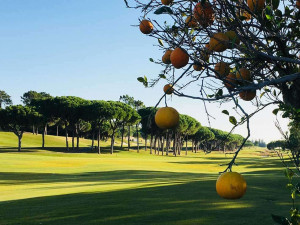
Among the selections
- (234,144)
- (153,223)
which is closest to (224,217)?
(153,223)

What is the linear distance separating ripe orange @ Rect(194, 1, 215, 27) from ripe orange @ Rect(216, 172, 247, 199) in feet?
3.74

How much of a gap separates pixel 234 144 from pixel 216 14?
558ft

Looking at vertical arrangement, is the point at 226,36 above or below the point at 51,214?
above

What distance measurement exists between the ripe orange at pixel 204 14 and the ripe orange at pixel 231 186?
114 centimetres

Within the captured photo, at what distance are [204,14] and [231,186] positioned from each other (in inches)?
50.7

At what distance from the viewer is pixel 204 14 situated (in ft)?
8.05

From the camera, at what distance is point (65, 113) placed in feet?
209

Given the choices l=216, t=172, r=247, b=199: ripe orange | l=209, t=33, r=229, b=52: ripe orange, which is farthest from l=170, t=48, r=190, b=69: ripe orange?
l=216, t=172, r=247, b=199: ripe orange

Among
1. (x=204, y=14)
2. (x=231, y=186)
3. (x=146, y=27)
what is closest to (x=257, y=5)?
(x=204, y=14)

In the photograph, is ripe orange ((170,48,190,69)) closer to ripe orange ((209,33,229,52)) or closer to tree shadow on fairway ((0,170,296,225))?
ripe orange ((209,33,229,52))

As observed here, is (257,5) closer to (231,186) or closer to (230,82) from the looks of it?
(230,82)

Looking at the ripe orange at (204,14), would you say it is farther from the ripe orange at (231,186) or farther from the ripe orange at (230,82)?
the ripe orange at (231,186)

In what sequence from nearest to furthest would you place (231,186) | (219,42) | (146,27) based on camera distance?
(231,186) → (219,42) → (146,27)

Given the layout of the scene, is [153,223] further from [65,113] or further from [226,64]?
[65,113]
